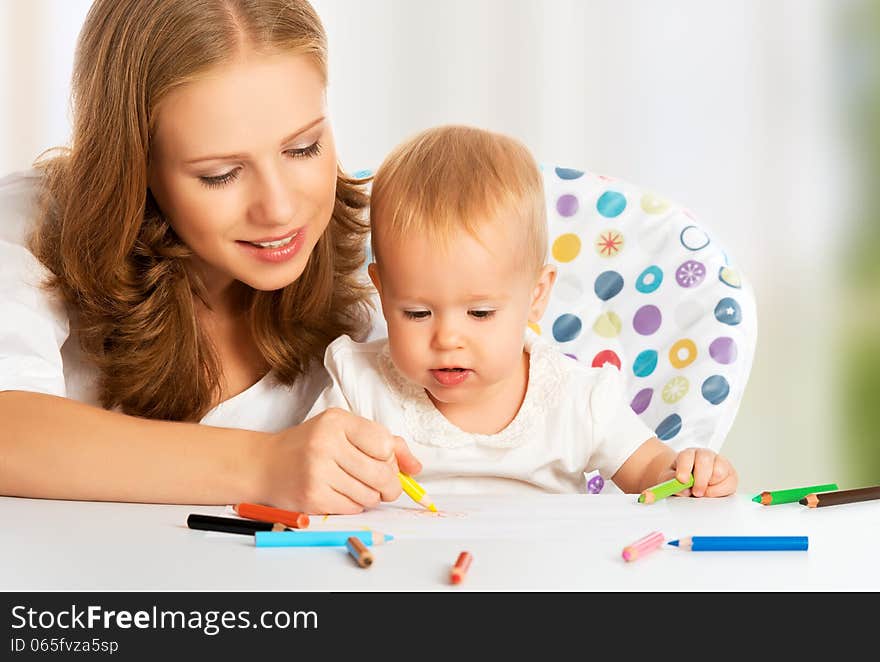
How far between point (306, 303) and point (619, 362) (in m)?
0.38

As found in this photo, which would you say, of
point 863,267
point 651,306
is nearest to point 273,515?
point 651,306

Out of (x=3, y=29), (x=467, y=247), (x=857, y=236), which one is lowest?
(x=467, y=247)

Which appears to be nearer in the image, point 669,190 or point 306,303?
point 306,303

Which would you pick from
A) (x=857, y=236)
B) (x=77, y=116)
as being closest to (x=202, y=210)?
(x=77, y=116)

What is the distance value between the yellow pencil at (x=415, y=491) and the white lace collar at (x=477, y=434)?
0.22 m

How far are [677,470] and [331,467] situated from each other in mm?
310

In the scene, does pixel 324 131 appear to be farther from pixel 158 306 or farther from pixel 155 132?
pixel 158 306

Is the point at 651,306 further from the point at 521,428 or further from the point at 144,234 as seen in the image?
the point at 144,234

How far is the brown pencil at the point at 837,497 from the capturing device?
857mm

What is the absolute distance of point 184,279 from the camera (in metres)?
1.23

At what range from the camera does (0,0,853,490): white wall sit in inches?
99.2

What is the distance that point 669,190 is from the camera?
265 cm

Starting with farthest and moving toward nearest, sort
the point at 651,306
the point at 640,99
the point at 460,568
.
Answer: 1. the point at 640,99
2. the point at 651,306
3. the point at 460,568

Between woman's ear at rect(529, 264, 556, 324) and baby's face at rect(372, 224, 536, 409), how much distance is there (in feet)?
0.08
